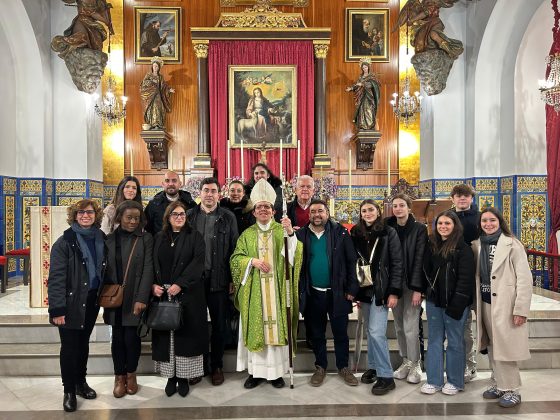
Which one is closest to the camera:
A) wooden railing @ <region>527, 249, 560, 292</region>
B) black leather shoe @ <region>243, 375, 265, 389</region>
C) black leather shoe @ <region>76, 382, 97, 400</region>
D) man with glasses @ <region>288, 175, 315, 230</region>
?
black leather shoe @ <region>76, 382, 97, 400</region>

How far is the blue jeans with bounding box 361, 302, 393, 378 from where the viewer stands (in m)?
4.09

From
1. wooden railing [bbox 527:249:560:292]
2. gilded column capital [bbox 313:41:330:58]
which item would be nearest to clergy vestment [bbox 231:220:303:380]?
wooden railing [bbox 527:249:560:292]

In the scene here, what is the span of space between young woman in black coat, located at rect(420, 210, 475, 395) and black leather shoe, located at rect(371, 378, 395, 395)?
10.1 inches

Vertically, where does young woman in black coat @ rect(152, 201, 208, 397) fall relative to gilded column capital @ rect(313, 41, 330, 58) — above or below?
below

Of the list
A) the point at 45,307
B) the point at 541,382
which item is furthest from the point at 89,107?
the point at 541,382

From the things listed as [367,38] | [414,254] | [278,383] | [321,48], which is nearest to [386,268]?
[414,254]

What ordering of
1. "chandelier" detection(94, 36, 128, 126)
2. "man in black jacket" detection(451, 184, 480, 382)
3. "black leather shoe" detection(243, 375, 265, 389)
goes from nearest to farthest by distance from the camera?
"black leather shoe" detection(243, 375, 265, 389) → "man in black jacket" detection(451, 184, 480, 382) → "chandelier" detection(94, 36, 128, 126)

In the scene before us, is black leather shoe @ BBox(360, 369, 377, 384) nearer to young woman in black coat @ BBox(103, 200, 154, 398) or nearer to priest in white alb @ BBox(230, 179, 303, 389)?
priest in white alb @ BBox(230, 179, 303, 389)

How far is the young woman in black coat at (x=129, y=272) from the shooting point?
389 cm

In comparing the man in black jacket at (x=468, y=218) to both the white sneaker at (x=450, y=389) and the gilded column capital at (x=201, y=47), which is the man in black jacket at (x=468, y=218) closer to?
the white sneaker at (x=450, y=389)

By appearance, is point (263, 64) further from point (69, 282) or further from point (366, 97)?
point (69, 282)

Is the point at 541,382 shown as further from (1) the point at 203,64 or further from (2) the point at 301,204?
(1) the point at 203,64

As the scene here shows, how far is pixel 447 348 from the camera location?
404 centimetres

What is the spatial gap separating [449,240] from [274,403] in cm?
190
